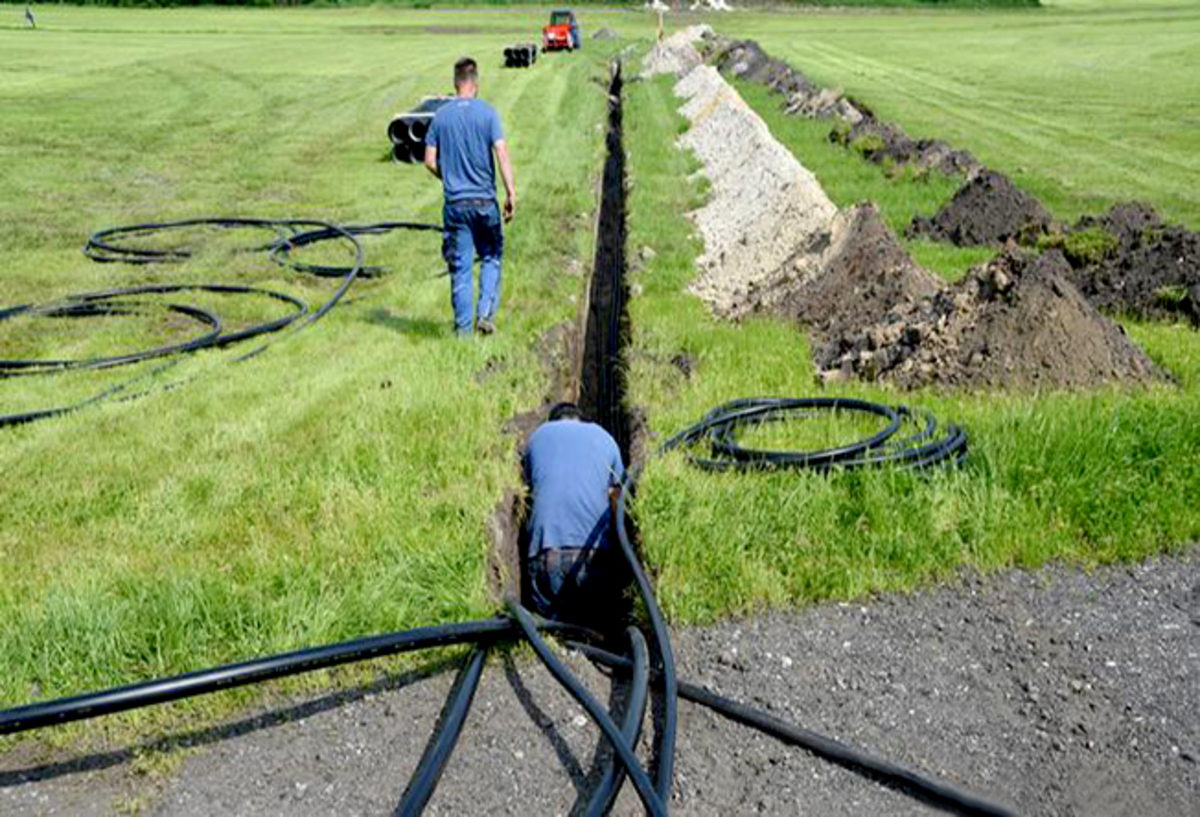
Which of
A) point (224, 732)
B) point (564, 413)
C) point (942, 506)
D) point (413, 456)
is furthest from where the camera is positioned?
point (564, 413)

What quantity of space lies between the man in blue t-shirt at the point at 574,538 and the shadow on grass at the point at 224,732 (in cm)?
169

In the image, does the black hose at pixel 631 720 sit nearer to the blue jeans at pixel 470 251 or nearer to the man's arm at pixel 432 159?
the blue jeans at pixel 470 251

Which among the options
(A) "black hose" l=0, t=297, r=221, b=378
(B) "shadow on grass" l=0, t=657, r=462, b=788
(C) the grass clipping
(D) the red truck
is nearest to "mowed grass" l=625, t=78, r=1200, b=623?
(C) the grass clipping

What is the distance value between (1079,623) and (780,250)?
7672 millimetres

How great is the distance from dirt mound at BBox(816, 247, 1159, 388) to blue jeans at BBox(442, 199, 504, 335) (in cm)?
347

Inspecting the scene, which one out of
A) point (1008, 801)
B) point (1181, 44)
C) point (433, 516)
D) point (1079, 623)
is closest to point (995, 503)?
point (1079, 623)

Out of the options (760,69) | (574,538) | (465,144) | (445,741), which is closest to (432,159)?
(465,144)

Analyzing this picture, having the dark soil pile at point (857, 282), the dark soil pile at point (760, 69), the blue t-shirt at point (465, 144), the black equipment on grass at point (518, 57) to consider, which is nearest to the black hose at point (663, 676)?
the blue t-shirt at point (465, 144)

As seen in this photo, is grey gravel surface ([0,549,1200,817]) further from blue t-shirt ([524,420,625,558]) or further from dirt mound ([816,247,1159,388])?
dirt mound ([816,247,1159,388])

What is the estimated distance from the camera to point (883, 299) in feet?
30.6

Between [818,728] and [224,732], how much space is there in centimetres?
247

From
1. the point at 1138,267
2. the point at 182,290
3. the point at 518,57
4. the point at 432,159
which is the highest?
the point at 518,57

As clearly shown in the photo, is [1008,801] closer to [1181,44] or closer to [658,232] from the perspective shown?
[658,232]

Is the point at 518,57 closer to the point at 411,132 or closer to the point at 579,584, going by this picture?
the point at 411,132
